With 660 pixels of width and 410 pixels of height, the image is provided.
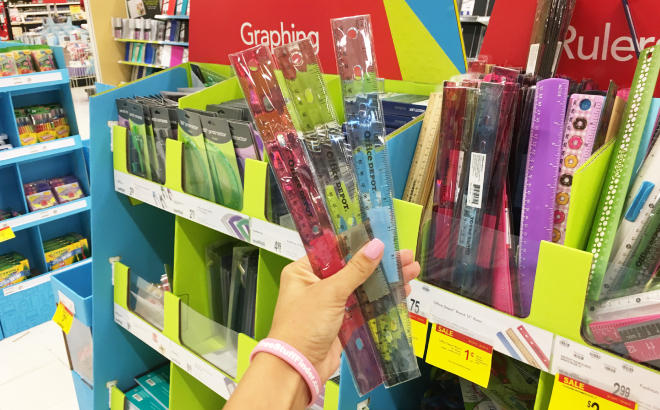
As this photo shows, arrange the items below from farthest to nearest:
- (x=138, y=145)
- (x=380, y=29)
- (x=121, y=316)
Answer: (x=121, y=316)
(x=138, y=145)
(x=380, y=29)

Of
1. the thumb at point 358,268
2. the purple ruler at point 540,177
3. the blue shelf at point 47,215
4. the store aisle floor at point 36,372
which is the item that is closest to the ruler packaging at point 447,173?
the purple ruler at point 540,177

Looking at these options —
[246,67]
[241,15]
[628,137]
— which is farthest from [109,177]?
[628,137]

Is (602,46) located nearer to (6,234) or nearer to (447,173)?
(447,173)

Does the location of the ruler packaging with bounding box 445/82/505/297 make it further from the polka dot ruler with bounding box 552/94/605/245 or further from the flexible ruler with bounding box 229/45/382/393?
the flexible ruler with bounding box 229/45/382/393

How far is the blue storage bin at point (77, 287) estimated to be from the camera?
6.05 ft

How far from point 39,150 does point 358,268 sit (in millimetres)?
3065

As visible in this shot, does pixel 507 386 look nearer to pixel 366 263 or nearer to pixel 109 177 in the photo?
pixel 366 263

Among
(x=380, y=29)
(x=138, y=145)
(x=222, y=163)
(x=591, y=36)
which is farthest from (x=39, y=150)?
(x=591, y=36)

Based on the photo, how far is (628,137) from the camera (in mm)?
792

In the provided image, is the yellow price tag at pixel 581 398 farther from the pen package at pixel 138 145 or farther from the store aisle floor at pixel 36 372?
the store aisle floor at pixel 36 372

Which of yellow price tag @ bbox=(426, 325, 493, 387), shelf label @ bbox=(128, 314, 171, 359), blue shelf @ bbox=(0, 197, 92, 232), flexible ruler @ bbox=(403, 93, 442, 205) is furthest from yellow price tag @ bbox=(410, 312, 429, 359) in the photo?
blue shelf @ bbox=(0, 197, 92, 232)

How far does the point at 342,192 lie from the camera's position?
818mm

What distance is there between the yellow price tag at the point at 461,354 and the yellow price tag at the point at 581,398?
4.7 inches

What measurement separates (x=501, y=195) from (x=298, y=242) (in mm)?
480
